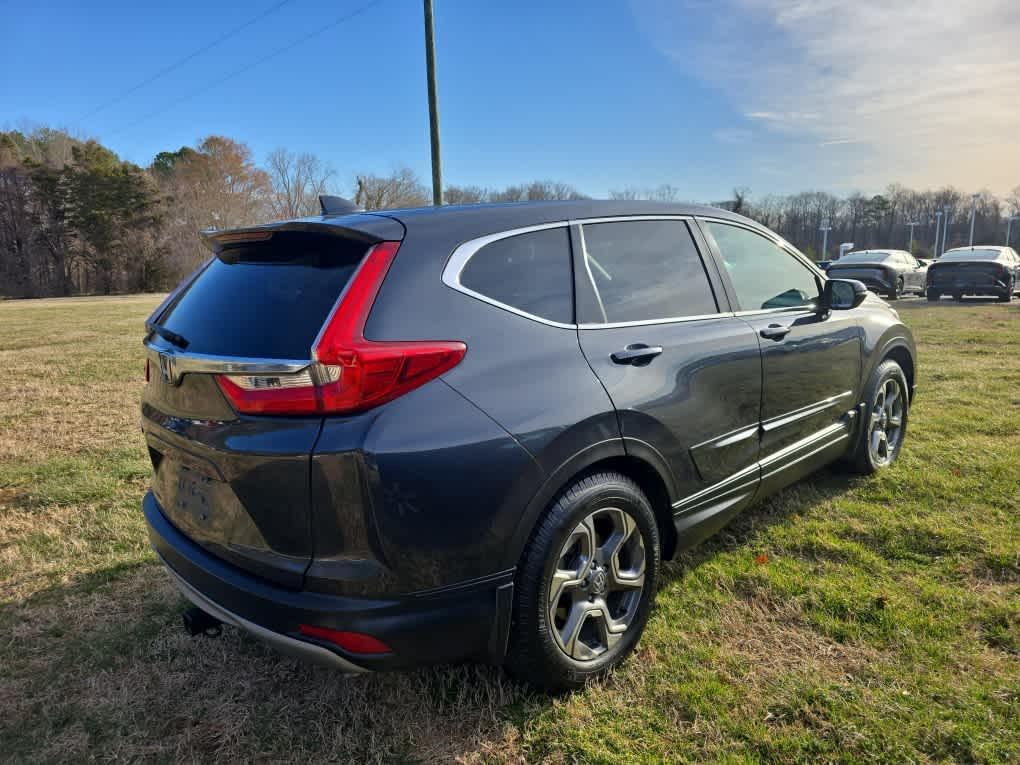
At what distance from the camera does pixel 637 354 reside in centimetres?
242

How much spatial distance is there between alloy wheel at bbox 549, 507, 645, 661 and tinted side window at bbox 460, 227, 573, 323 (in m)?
0.77

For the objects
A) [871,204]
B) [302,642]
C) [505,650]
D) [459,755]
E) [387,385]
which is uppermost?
[871,204]

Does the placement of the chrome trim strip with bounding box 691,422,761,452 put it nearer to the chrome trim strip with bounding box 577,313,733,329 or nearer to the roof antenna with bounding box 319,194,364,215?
the chrome trim strip with bounding box 577,313,733,329

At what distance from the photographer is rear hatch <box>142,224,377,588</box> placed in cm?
183

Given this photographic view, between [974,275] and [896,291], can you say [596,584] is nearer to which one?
[974,275]

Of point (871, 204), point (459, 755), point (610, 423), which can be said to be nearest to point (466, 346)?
point (610, 423)

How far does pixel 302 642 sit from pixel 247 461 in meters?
0.55

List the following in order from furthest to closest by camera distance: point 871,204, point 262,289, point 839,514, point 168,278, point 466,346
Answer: point 871,204 → point 168,278 → point 839,514 → point 262,289 → point 466,346

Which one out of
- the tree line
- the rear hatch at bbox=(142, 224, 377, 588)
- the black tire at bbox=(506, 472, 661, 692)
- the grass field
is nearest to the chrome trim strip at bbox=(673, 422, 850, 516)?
the black tire at bbox=(506, 472, 661, 692)

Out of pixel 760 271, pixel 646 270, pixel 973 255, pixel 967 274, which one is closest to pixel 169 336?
pixel 646 270

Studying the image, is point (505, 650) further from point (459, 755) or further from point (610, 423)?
point (610, 423)

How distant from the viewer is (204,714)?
2350 mm

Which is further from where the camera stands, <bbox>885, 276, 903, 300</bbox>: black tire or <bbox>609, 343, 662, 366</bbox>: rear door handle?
<bbox>885, 276, 903, 300</bbox>: black tire

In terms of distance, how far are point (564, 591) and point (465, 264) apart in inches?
47.0
